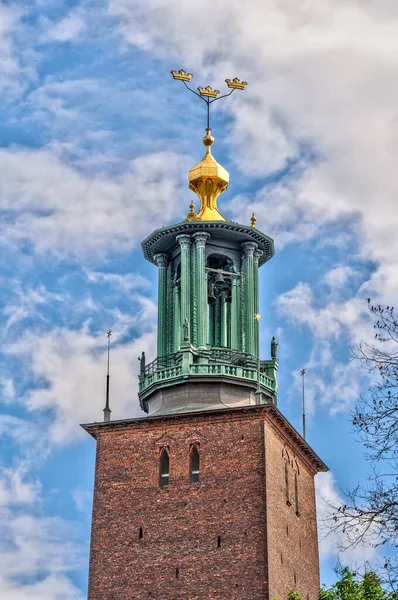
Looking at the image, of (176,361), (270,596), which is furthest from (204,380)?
(270,596)

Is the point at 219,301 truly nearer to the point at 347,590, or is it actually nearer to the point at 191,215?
the point at 191,215

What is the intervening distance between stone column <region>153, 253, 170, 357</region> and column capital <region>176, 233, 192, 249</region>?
145 cm

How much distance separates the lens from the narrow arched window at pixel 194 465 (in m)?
42.4

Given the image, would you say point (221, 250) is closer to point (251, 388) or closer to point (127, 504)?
point (251, 388)

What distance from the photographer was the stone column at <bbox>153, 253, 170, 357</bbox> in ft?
150

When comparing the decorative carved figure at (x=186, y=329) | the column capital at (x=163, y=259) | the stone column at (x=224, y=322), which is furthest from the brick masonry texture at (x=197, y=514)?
the column capital at (x=163, y=259)

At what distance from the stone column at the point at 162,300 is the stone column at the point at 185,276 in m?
1.10

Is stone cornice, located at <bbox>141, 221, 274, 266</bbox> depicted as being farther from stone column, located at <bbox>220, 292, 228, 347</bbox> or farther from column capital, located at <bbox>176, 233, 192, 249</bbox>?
stone column, located at <bbox>220, 292, 228, 347</bbox>

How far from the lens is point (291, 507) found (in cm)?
A: 4412

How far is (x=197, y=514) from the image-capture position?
136 feet

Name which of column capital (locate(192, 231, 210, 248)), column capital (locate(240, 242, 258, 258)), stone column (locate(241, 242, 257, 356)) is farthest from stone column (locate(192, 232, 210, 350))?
stone column (locate(241, 242, 257, 356))

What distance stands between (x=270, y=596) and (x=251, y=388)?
295 inches

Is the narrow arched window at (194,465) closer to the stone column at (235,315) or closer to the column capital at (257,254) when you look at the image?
the stone column at (235,315)

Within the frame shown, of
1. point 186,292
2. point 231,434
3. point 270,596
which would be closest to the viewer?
point 270,596
